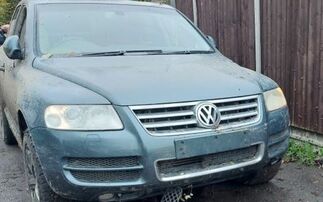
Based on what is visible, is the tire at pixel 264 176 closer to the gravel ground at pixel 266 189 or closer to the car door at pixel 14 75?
the gravel ground at pixel 266 189

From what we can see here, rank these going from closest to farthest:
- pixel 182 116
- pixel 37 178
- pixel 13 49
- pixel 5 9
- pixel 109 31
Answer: pixel 182 116, pixel 37 178, pixel 13 49, pixel 109 31, pixel 5 9

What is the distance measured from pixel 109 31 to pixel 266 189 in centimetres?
208

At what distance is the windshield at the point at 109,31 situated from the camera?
4.01 m

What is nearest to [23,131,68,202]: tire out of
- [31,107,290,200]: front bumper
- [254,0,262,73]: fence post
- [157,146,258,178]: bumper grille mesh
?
[31,107,290,200]: front bumper

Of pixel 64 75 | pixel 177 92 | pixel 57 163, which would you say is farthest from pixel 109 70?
pixel 57 163

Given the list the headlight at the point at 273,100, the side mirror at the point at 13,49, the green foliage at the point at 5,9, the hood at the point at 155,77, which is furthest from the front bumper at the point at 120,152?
the green foliage at the point at 5,9

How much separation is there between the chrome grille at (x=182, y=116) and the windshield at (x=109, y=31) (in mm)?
1207

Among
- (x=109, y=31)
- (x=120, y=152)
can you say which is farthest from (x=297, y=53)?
(x=120, y=152)

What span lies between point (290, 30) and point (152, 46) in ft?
6.15

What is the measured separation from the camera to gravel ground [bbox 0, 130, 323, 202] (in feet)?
12.9

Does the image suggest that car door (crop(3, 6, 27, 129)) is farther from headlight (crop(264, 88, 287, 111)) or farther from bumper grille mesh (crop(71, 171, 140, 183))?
headlight (crop(264, 88, 287, 111))

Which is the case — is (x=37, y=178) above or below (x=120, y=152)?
below

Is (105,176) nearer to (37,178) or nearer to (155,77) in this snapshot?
(37,178)

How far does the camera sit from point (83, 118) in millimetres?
2900
